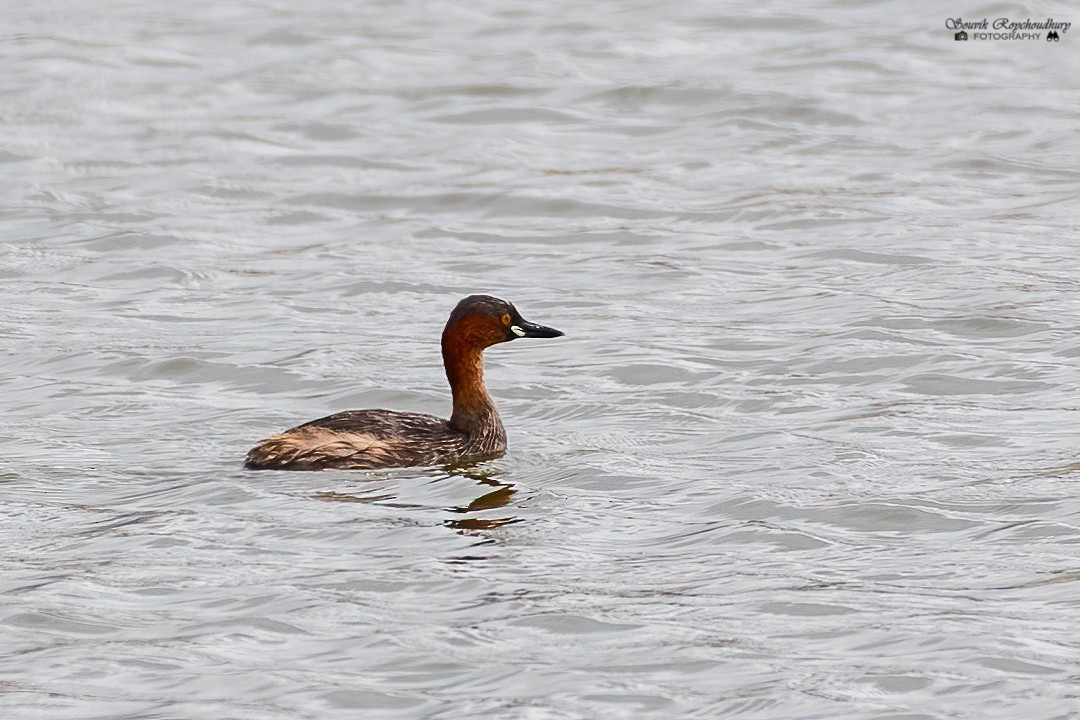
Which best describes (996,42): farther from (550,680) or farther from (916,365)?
(550,680)

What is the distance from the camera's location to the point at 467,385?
441 inches

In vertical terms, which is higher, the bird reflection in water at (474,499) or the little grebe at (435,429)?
the little grebe at (435,429)

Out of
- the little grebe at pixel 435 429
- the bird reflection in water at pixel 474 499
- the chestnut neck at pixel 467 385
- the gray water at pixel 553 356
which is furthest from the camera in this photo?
the chestnut neck at pixel 467 385

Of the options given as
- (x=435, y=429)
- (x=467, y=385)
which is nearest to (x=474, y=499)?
(x=435, y=429)

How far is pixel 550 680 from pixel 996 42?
51.4ft

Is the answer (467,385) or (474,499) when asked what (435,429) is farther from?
(474,499)

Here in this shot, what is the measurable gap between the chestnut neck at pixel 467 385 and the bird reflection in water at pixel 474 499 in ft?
1.14

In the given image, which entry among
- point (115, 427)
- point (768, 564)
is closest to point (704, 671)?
point (768, 564)

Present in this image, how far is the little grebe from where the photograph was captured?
10258 millimetres

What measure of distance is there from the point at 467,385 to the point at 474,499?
126 centimetres

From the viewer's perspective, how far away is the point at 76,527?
9.36 meters

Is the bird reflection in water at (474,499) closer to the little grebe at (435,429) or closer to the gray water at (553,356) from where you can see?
the gray water at (553,356)

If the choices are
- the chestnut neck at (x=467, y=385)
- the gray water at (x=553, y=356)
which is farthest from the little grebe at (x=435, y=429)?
the gray water at (x=553, y=356)

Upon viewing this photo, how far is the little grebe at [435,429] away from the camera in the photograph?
10.3 meters
